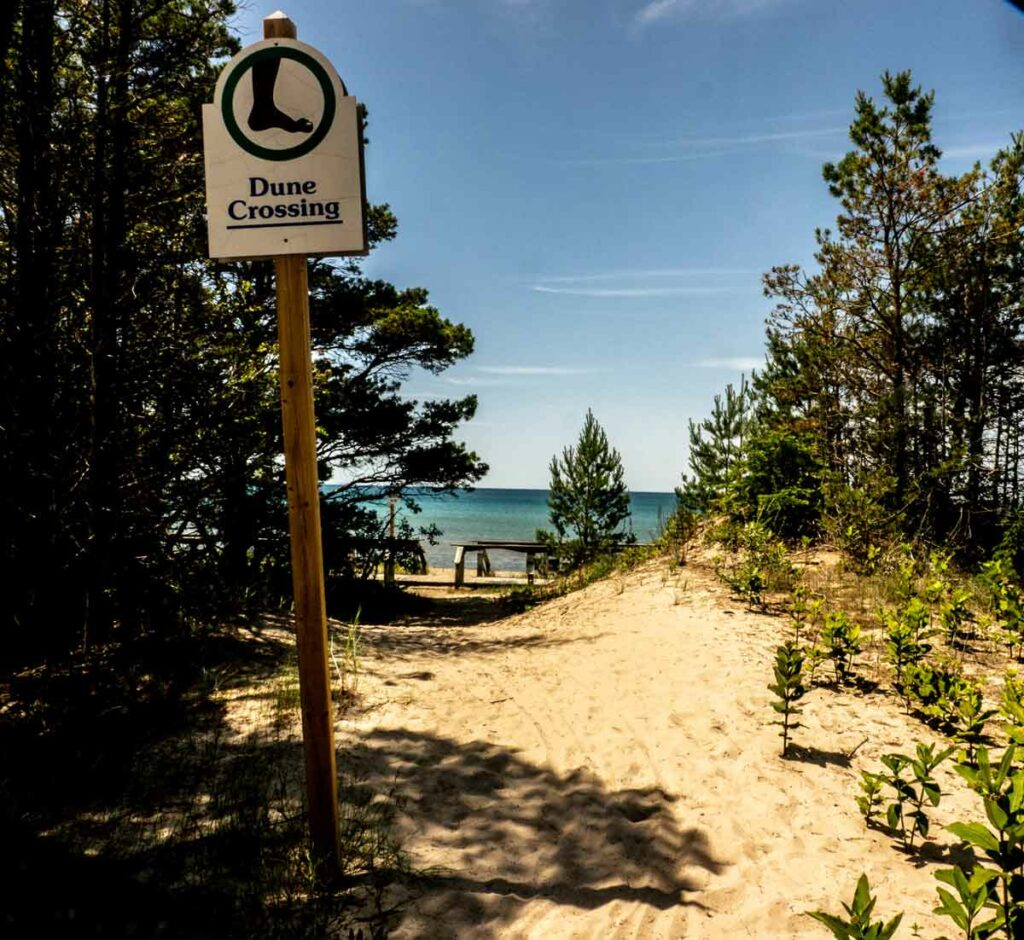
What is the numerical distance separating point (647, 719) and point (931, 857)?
6.53 ft

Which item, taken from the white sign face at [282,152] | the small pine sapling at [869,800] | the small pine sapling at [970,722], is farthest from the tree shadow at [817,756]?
the white sign face at [282,152]

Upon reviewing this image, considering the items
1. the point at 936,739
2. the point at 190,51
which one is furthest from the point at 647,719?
the point at 190,51

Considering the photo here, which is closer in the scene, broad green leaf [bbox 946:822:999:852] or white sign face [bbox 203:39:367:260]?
broad green leaf [bbox 946:822:999:852]

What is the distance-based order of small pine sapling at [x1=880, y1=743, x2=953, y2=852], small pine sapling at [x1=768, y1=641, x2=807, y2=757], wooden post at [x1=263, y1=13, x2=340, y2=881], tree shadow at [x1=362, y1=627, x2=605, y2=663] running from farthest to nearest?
tree shadow at [x1=362, y1=627, x2=605, y2=663] < small pine sapling at [x1=768, y1=641, x2=807, y2=757] < small pine sapling at [x1=880, y1=743, x2=953, y2=852] < wooden post at [x1=263, y1=13, x2=340, y2=881]

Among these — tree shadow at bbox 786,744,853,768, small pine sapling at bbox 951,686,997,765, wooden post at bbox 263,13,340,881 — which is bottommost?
tree shadow at bbox 786,744,853,768

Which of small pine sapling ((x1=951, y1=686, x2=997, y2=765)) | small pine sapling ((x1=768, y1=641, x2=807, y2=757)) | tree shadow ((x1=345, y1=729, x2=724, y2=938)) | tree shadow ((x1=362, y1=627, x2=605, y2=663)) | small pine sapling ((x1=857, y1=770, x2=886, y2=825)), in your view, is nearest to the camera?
tree shadow ((x1=345, y1=729, x2=724, y2=938))

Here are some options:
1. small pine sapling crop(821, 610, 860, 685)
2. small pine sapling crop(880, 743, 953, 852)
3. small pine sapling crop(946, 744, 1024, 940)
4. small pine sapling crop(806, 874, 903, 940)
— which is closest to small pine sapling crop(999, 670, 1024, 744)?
small pine sapling crop(880, 743, 953, 852)

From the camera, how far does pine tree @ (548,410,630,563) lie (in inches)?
604

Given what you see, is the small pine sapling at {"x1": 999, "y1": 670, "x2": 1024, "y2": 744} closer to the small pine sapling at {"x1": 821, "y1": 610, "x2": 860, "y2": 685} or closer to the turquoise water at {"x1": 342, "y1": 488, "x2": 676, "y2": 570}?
the small pine sapling at {"x1": 821, "y1": 610, "x2": 860, "y2": 685}

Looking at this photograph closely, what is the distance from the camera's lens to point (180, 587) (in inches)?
252

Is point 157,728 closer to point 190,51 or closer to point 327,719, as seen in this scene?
point 327,719

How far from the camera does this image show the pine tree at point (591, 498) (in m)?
15.3

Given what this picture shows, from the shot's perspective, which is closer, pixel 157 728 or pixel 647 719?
pixel 157 728

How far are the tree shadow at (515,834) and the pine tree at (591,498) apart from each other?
435 inches
